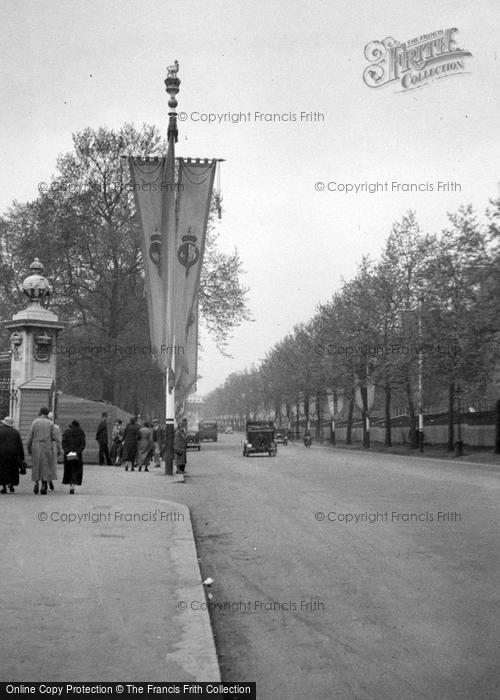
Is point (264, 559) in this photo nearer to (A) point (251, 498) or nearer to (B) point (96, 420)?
(A) point (251, 498)

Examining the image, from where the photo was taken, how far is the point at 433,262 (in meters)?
41.8

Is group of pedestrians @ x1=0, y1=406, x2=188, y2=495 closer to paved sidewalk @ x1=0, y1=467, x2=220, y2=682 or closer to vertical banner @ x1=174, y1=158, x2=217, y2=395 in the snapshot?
paved sidewalk @ x1=0, y1=467, x2=220, y2=682

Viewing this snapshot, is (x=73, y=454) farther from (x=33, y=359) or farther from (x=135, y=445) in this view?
(x=135, y=445)

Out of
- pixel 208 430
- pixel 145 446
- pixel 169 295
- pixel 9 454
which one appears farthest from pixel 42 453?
pixel 208 430

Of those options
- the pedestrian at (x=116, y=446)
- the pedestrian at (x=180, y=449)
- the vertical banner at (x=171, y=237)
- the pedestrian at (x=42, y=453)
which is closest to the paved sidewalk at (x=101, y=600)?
the pedestrian at (x=42, y=453)

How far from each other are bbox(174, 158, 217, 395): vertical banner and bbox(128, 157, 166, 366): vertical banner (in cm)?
53

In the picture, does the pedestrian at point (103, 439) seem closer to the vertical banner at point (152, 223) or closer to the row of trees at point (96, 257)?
the vertical banner at point (152, 223)

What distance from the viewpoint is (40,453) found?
16.0 meters

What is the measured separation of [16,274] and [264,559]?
40.7 meters

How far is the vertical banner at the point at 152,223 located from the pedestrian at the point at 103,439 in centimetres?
490

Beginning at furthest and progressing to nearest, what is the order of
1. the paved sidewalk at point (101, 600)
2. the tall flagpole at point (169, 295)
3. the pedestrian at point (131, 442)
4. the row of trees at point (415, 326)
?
the row of trees at point (415, 326) → the pedestrian at point (131, 442) → the tall flagpole at point (169, 295) → the paved sidewalk at point (101, 600)

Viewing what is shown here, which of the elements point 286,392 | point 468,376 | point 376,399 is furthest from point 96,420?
point 286,392

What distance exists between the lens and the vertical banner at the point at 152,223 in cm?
2231

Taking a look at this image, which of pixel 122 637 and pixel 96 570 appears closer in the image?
pixel 122 637
